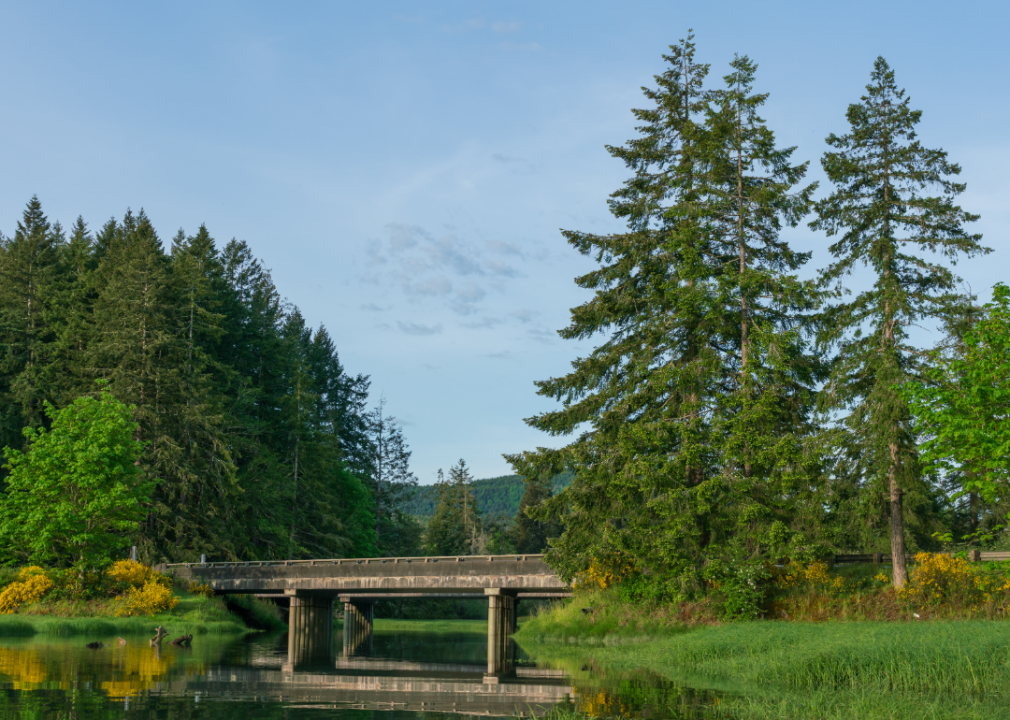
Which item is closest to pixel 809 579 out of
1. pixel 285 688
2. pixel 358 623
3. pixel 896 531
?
pixel 896 531

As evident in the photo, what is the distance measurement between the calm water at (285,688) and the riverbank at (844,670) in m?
0.97

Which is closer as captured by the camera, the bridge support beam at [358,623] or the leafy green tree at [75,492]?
the leafy green tree at [75,492]

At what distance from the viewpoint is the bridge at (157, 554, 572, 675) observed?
3819cm

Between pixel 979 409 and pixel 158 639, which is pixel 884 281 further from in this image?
pixel 158 639

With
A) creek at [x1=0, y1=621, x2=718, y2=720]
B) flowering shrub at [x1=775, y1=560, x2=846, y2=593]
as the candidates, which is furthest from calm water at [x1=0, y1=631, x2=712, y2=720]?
flowering shrub at [x1=775, y1=560, x2=846, y2=593]

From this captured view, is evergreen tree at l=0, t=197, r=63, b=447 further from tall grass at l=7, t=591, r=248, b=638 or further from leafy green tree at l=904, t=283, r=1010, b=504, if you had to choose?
leafy green tree at l=904, t=283, r=1010, b=504

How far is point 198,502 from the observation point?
55.4m

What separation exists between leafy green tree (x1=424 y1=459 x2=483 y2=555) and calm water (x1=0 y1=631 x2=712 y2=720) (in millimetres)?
66735

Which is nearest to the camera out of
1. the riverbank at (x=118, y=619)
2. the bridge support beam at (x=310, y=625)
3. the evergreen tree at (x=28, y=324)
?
the riverbank at (x=118, y=619)

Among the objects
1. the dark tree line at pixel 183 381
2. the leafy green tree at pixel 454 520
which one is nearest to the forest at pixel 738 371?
the dark tree line at pixel 183 381

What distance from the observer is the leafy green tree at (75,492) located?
4034cm

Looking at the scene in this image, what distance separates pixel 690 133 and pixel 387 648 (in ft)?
91.6

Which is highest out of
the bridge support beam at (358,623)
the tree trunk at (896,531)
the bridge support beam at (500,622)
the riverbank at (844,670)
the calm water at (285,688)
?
the tree trunk at (896,531)

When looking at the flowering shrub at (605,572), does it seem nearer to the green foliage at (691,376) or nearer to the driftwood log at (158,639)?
the green foliage at (691,376)
